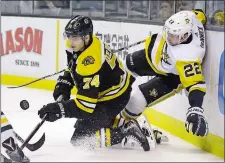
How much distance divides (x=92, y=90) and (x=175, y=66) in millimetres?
A: 596

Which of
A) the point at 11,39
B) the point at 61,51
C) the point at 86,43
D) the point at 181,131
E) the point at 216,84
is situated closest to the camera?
the point at 86,43

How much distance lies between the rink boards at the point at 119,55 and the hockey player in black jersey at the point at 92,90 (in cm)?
46

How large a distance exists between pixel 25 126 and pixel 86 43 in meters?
1.33

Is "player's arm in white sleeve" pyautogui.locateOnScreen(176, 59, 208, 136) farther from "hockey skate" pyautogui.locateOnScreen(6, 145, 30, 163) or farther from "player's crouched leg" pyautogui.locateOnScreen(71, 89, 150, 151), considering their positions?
"hockey skate" pyautogui.locateOnScreen(6, 145, 30, 163)

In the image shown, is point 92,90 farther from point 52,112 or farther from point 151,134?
point 151,134

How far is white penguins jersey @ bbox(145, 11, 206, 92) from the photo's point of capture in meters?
3.33

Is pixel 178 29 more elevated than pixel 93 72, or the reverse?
pixel 178 29

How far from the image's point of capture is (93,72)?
10.3 feet

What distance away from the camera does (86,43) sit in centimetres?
317

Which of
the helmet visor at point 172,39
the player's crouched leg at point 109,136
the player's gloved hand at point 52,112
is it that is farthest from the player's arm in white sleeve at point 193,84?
the player's gloved hand at point 52,112

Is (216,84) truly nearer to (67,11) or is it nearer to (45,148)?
(45,148)

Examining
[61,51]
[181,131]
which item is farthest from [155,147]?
[61,51]

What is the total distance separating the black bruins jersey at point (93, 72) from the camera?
3131mm

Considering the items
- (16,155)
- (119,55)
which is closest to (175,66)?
(16,155)
